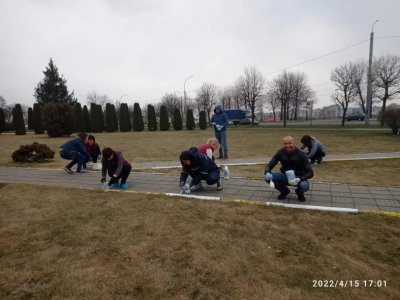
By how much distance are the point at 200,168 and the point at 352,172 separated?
4.01 metres

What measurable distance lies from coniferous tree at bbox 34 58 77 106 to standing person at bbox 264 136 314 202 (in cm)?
4581

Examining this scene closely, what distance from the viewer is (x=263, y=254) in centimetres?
284

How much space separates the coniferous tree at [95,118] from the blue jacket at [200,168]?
2976cm

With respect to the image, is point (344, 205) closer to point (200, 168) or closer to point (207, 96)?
point (200, 168)

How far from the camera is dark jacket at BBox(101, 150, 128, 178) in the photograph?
5.50 metres

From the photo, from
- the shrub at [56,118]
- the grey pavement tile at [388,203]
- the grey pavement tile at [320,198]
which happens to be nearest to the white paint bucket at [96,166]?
the grey pavement tile at [320,198]

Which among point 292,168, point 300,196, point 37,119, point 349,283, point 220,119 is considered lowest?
point 349,283

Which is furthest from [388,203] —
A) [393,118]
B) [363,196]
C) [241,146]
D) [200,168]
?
[393,118]

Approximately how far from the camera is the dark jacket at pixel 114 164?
18.0 feet

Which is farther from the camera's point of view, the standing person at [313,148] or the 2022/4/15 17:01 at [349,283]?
the standing person at [313,148]

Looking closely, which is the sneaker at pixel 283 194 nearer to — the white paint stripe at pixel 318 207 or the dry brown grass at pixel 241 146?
the white paint stripe at pixel 318 207

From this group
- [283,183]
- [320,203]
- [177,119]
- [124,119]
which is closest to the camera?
→ [320,203]

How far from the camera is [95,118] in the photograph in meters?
32.2

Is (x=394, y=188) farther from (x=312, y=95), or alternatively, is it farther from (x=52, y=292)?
(x=312, y=95)
